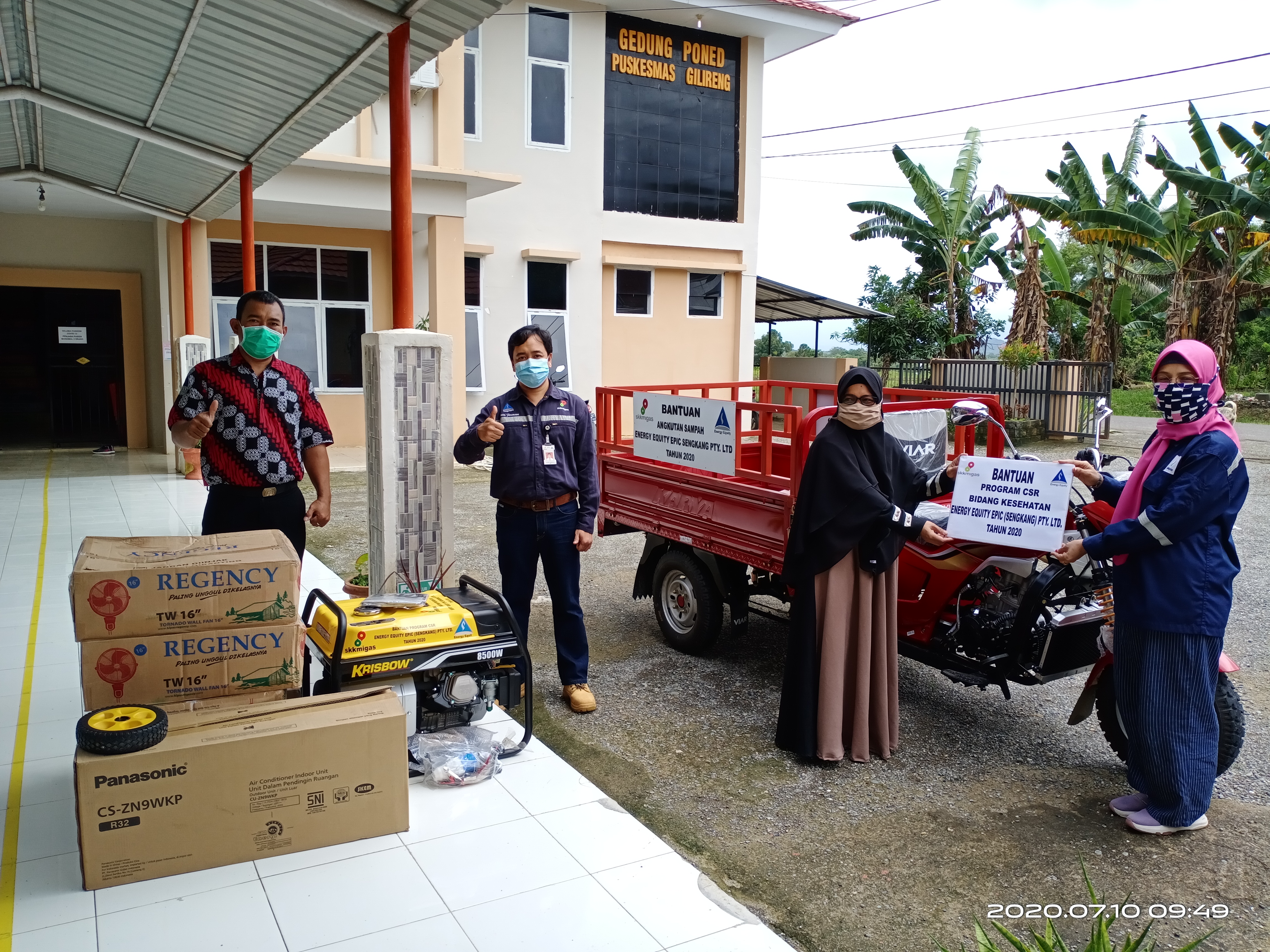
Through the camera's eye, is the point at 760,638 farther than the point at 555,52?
No

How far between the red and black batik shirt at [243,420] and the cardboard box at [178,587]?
77 centimetres

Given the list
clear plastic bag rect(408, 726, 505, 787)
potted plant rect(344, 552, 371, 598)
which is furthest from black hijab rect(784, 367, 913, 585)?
potted plant rect(344, 552, 371, 598)

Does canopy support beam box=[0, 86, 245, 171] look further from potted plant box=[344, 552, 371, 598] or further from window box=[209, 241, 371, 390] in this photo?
window box=[209, 241, 371, 390]

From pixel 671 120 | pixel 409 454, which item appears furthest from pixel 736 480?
pixel 671 120

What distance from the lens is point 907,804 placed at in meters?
4.02

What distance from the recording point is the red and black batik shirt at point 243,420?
172 inches

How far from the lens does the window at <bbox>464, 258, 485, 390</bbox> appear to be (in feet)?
51.1

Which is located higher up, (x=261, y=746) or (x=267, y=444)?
(x=267, y=444)

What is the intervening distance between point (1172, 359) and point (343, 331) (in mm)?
13279

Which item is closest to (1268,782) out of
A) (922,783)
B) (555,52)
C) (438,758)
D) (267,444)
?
(922,783)

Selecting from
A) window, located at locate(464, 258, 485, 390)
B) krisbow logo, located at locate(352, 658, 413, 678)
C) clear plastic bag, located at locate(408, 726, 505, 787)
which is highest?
window, located at locate(464, 258, 485, 390)

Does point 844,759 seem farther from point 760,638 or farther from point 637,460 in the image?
point 637,460

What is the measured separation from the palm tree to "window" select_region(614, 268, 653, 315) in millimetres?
7941

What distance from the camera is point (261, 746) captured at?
10.4 feet
